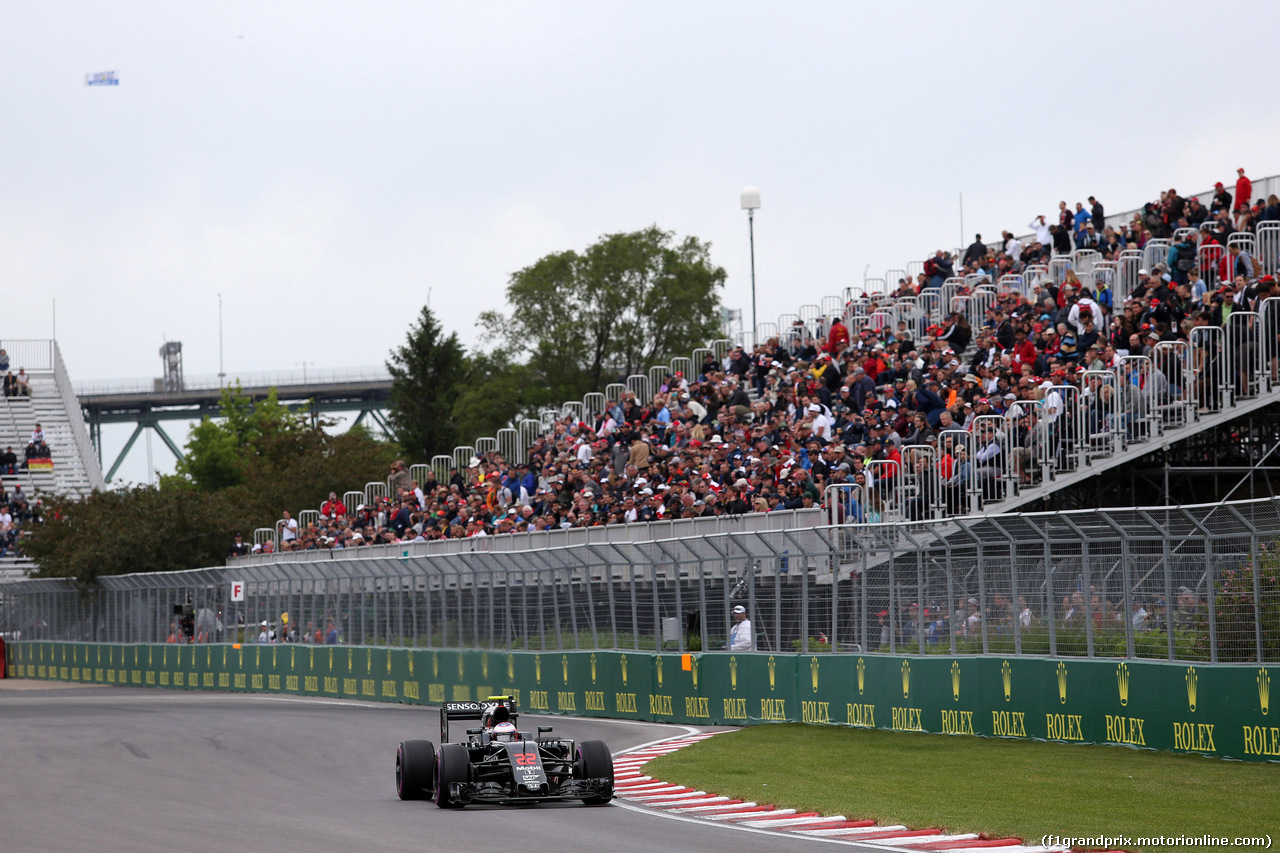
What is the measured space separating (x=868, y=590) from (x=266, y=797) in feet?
27.6

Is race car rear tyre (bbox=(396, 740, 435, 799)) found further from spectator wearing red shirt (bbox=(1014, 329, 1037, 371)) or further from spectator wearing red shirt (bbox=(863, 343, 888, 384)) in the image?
spectator wearing red shirt (bbox=(863, 343, 888, 384))

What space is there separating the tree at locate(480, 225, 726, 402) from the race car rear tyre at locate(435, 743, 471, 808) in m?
50.3

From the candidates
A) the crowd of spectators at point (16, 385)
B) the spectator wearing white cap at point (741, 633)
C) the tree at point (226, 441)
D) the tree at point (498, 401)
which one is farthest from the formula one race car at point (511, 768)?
the tree at point (226, 441)

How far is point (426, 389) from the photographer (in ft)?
253

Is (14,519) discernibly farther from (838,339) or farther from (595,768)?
(595,768)

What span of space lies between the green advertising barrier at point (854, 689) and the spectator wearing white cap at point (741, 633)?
201 millimetres

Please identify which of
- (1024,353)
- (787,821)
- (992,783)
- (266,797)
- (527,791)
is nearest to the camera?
(787,821)

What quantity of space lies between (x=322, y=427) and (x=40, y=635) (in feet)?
74.3

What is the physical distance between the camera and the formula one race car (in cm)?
1453

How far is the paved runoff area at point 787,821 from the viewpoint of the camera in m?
11.8

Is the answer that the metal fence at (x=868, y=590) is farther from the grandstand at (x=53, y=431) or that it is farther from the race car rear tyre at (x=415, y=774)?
the grandstand at (x=53, y=431)

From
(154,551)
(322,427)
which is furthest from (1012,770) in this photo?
(322,427)

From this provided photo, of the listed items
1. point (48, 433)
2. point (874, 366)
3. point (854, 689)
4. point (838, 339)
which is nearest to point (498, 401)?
point (48, 433)

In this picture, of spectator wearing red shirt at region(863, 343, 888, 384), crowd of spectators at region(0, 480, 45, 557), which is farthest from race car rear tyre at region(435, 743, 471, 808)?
crowd of spectators at region(0, 480, 45, 557)
